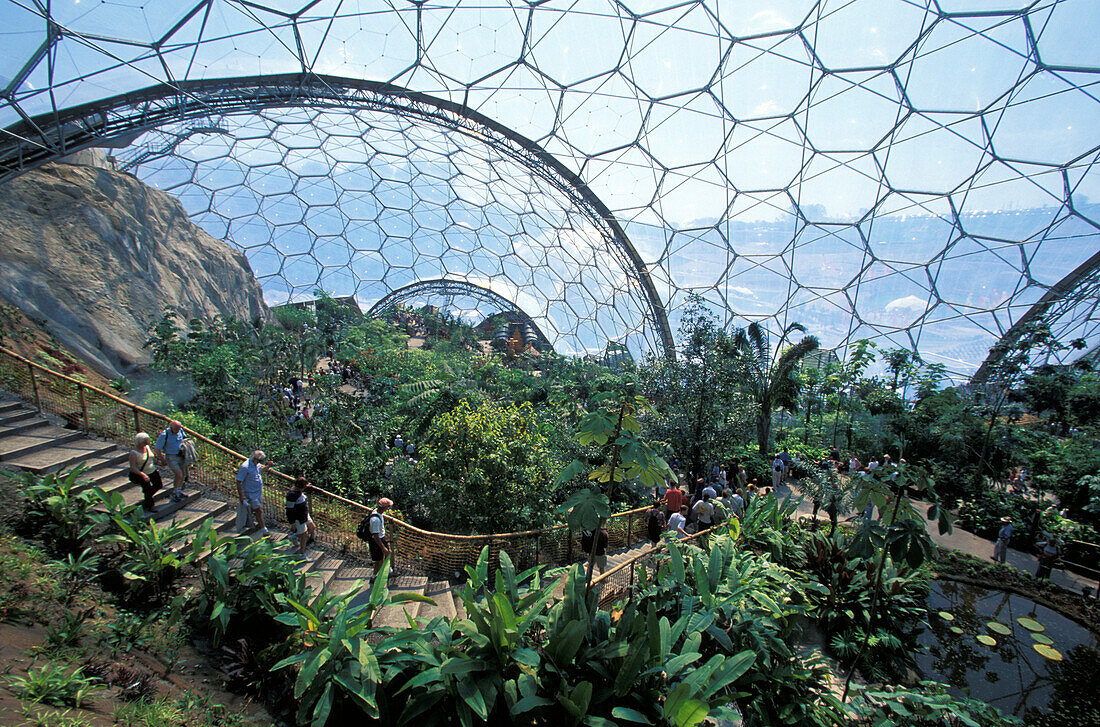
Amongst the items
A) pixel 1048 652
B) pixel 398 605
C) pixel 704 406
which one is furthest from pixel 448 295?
pixel 1048 652

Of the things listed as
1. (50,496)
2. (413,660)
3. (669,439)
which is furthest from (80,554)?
(669,439)

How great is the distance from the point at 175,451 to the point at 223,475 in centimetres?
90

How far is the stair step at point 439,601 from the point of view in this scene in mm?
6859

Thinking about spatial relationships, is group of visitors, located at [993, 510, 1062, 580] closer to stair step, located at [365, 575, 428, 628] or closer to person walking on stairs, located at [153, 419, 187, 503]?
stair step, located at [365, 575, 428, 628]

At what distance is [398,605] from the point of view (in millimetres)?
6844

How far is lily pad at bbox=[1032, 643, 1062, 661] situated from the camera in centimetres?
795

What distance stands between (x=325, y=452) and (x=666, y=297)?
20.8m

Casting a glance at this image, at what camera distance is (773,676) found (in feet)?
17.7

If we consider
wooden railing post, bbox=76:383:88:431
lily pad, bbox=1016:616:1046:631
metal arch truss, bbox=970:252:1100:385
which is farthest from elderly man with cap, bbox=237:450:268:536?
metal arch truss, bbox=970:252:1100:385

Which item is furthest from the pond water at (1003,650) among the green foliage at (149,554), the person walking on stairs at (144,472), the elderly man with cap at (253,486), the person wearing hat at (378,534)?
the person walking on stairs at (144,472)

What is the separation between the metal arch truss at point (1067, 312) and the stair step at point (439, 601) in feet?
67.2

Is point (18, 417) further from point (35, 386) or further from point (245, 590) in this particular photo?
point (245, 590)

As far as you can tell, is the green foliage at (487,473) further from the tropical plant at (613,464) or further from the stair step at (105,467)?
Result: the tropical plant at (613,464)

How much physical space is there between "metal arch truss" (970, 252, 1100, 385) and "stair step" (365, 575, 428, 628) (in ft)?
68.5
